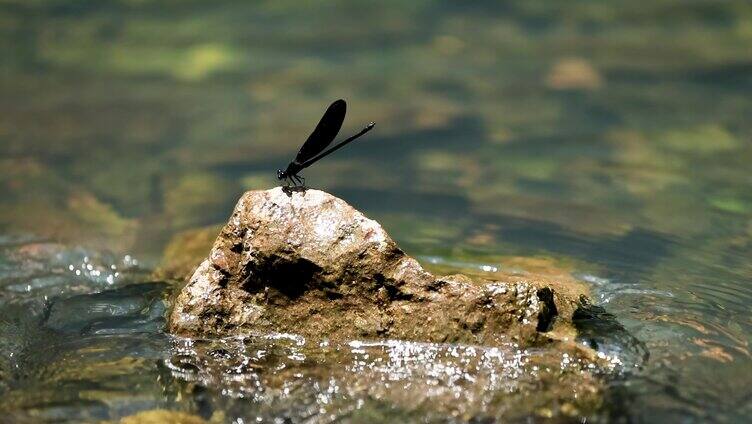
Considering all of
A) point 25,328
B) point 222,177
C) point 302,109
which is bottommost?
point 25,328

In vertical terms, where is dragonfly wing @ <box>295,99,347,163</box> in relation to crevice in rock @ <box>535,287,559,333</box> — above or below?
above

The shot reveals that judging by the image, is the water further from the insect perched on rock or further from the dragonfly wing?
the dragonfly wing

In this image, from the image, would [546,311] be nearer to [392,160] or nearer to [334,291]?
[334,291]

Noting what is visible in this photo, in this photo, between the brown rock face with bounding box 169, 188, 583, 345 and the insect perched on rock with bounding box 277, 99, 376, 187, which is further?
the insect perched on rock with bounding box 277, 99, 376, 187

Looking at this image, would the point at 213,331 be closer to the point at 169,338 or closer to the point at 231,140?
the point at 169,338

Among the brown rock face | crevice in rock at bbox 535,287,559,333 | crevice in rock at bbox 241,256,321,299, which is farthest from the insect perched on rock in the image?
crevice in rock at bbox 535,287,559,333

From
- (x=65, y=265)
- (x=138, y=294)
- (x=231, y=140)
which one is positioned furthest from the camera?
(x=231, y=140)

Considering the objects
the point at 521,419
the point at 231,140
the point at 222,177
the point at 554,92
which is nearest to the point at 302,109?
the point at 231,140
